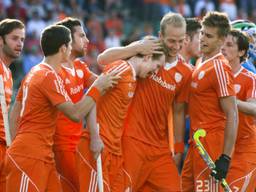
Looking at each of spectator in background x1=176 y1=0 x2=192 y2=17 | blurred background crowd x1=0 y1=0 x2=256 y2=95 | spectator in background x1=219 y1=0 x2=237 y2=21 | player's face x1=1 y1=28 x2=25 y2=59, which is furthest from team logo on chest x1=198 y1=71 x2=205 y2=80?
spectator in background x1=219 y1=0 x2=237 y2=21

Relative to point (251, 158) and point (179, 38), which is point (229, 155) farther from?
point (179, 38)

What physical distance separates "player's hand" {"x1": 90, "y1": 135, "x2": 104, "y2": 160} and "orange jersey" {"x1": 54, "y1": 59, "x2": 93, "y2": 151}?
0.68 metres

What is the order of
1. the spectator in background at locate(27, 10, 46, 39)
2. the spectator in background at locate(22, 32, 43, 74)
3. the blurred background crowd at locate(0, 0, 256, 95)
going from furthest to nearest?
1. the spectator in background at locate(27, 10, 46, 39)
2. the blurred background crowd at locate(0, 0, 256, 95)
3. the spectator in background at locate(22, 32, 43, 74)

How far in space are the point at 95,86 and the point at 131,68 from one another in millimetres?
513

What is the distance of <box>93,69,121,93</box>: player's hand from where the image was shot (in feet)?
29.8

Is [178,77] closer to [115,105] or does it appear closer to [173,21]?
[173,21]

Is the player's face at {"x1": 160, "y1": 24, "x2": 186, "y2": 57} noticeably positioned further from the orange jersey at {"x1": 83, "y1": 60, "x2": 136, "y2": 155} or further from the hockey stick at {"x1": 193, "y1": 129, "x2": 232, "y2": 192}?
the hockey stick at {"x1": 193, "y1": 129, "x2": 232, "y2": 192}

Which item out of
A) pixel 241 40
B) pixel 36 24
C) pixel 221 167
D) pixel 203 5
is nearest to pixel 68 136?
pixel 221 167

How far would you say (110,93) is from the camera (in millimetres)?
9273

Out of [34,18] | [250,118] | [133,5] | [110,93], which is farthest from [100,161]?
[133,5]

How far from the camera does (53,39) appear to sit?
916cm

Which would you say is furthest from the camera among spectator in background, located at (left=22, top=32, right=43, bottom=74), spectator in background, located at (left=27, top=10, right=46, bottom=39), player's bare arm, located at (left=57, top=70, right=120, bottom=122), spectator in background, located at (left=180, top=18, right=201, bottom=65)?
spectator in background, located at (left=27, top=10, right=46, bottom=39)

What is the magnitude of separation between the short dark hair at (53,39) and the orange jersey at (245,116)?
2.12m

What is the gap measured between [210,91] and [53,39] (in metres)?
1.79
